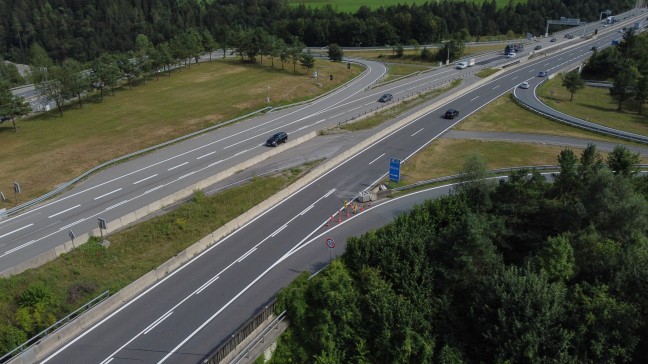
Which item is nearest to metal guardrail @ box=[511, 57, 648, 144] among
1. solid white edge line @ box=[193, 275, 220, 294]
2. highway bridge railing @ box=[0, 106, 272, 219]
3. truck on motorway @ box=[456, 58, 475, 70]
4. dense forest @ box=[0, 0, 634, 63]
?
truck on motorway @ box=[456, 58, 475, 70]

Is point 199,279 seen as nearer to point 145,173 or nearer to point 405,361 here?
point 405,361

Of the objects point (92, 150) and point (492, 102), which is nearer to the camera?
point (92, 150)

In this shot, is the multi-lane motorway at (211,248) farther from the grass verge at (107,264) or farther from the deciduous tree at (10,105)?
the deciduous tree at (10,105)

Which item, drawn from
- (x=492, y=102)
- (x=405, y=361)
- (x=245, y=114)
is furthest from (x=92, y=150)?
(x=492, y=102)

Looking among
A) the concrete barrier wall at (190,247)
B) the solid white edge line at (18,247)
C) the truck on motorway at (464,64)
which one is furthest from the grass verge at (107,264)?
the truck on motorway at (464,64)

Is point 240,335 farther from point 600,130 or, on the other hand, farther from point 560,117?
point 560,117

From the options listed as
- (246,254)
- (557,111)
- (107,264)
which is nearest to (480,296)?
(246,254)
